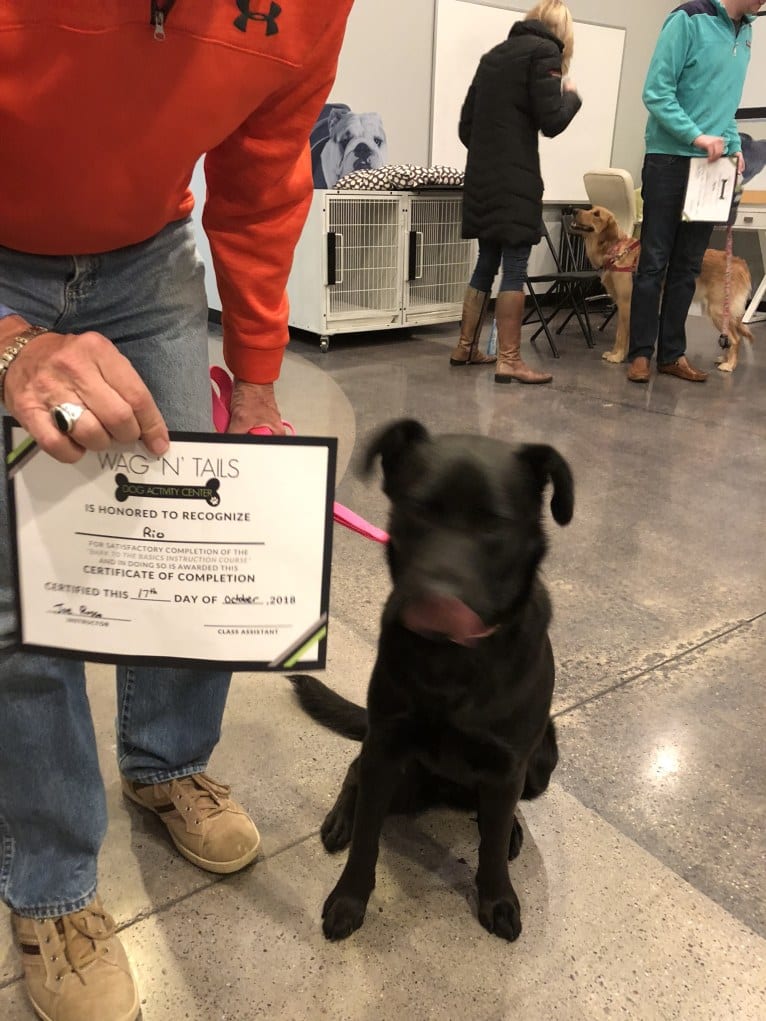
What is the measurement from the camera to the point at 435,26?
19.1ft

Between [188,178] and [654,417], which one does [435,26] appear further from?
[188,178]

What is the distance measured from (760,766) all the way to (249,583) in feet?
3.88

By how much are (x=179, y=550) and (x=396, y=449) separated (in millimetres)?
309

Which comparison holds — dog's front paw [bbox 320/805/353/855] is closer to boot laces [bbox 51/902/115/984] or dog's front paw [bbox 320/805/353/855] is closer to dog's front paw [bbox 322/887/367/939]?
dog's front paw [bbox 322/887/367/939]

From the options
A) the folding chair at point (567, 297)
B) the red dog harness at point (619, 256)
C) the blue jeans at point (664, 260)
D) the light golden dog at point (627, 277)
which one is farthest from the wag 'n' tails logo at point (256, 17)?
the red dog harness at point (619, 256)

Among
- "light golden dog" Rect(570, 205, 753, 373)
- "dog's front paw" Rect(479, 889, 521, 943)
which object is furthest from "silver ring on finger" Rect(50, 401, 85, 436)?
"light golden dog" Rect(570, 205, 753, 373)

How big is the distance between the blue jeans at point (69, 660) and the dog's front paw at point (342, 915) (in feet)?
1.12

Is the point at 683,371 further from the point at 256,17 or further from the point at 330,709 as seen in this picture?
the point at 256,17

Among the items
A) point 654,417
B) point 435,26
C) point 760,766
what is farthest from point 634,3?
point 760,766

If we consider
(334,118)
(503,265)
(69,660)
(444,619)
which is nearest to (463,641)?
(444,619)

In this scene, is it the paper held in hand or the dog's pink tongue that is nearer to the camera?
the dog's pink tongue

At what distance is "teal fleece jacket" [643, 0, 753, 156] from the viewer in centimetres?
370

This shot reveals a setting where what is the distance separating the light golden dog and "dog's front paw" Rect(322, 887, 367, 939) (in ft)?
14.5

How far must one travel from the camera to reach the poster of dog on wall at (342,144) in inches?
203
